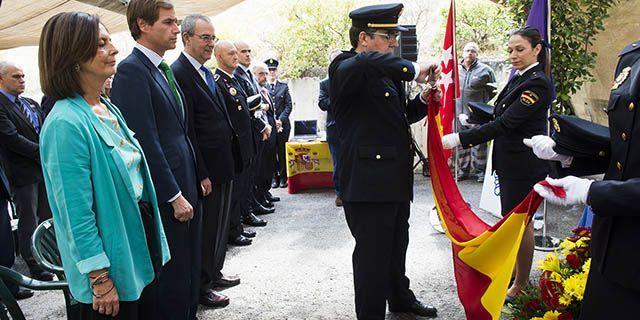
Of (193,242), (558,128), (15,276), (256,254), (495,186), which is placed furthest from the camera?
(495,186)

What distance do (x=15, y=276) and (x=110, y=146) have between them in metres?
0.77

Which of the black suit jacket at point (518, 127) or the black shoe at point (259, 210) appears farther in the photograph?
the black shoe at point (259, 210)

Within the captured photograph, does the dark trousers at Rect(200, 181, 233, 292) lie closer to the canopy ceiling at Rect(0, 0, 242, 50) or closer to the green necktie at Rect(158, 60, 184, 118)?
the green necktie at Rect(158, 60, 184, 118)

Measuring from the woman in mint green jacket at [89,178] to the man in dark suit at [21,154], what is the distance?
9.20 feet

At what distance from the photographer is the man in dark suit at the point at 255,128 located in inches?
205

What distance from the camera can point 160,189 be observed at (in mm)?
2262

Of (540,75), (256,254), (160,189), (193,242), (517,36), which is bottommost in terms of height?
(256,254)

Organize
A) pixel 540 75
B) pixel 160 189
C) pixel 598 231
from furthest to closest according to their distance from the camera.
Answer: pixel 540 75 < pixel 160 189 < pixel 598 231

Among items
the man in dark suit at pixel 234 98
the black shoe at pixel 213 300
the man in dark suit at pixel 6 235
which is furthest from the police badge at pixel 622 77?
the man in dark suit at pixel 6 235

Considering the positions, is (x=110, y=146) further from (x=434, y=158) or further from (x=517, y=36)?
(x=517, y=36)

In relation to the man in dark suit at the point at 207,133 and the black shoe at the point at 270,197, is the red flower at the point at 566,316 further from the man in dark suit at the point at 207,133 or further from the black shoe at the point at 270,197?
the black shoe at the point at 270,197

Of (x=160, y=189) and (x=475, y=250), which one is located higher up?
(x=160, y=189)

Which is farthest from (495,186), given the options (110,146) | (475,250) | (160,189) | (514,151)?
(110,146)

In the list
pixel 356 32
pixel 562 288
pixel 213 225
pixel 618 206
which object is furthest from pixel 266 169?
pixel 618 206
